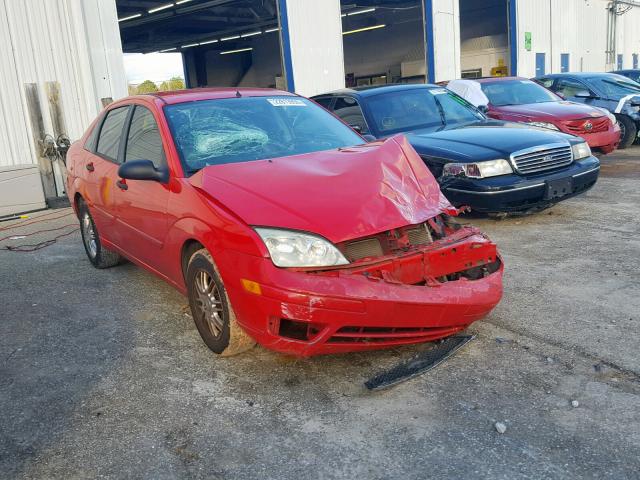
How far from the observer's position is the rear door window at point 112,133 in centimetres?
494

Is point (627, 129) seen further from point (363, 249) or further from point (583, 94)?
point (363, 249)

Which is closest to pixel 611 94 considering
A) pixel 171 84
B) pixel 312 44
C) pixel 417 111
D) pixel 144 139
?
pixel 312 44

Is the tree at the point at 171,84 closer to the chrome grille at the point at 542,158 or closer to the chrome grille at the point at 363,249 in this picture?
the chrome grille at the point at 542,158

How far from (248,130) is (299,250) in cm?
151

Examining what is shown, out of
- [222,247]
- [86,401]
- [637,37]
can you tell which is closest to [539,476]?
[222,247]

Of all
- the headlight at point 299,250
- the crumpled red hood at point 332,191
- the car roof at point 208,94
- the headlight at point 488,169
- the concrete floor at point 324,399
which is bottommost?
the concrete floor at point 324,399

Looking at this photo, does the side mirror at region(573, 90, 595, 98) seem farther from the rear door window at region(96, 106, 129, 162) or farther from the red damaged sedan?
the rear door window at region(96, 106, 129, 162)

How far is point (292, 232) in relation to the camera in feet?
10.2

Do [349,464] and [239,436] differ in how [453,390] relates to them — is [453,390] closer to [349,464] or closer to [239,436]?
[349,464]

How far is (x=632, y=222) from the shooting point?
6.30 meters

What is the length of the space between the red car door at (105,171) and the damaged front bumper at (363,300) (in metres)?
2.11

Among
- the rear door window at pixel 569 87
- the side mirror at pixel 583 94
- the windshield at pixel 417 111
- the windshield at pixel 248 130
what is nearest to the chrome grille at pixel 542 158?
the windshield at pixel 417 111

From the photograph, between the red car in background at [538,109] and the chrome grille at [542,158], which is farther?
the red car in background at [538,109]

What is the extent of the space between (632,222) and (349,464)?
16.4ft
